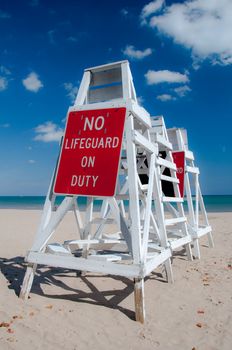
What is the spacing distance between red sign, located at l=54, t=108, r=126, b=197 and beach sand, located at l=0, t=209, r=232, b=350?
161 centimetres

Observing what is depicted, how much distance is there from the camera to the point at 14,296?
446 cm

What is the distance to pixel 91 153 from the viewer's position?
4.24m

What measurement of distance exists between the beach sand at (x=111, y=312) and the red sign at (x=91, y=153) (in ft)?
5.28

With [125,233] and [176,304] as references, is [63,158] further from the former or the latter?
[176,304]

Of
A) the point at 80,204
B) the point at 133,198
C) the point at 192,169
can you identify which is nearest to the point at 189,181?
the point at 192,169

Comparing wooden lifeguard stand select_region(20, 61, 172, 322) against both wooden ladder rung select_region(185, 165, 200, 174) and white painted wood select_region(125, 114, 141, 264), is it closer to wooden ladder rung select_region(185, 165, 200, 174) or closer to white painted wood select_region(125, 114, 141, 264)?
white painted wood select_region(125, 114, 141, 264)

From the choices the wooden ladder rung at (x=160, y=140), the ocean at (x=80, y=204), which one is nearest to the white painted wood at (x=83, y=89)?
the wooden ladder rung at (x=160, y=140)

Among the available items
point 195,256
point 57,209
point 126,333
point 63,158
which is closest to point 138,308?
point 126,333

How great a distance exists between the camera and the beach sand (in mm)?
3320

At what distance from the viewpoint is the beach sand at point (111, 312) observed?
10.9 ft

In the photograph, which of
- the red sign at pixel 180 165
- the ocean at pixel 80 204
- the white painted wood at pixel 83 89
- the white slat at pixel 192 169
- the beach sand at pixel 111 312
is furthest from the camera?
the ocean at pixel 80 204

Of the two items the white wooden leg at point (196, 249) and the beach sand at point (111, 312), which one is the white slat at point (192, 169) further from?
the beach sand at point (111, 312)

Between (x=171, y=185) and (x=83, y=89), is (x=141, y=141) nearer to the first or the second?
(x=83, y=89)

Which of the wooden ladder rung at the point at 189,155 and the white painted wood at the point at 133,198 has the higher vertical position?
the wooden ladder rung at the point at 189,155
